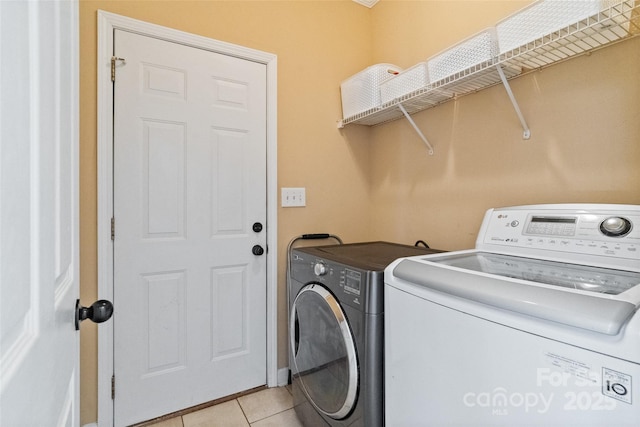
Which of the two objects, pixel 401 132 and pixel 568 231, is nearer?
pixel 568 231

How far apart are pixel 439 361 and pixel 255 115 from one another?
63.8 inches

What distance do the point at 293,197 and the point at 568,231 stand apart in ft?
4.63

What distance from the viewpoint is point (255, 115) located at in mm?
1865

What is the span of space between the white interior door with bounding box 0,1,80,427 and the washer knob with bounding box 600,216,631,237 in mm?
1376

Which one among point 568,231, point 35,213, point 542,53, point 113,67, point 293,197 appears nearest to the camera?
point 35,213

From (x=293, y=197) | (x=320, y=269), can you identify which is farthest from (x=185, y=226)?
(x=320, y=269)

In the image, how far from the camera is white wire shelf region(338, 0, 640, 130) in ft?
3.19

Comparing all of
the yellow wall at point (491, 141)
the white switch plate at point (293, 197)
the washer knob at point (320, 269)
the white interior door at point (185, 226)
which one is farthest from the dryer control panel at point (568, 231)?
the white interior door at point (185, 226)

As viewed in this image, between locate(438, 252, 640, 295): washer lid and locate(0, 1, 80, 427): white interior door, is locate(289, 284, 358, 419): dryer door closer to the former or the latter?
locate(438, 252, 640, 295): washer lid

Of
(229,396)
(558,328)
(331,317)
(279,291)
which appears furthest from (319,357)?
(558,328)

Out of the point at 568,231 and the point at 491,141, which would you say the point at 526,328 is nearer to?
the point at 568,231

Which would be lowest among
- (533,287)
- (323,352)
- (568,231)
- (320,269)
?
(323,352)

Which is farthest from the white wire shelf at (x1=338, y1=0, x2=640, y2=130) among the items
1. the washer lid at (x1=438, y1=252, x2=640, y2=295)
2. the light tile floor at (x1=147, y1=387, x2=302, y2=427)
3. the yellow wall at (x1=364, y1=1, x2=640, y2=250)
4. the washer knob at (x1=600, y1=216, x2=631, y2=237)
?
the light tile floor at (x1=147, y1=387, x2=302, y2=427)

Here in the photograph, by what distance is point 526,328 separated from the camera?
0.65m
